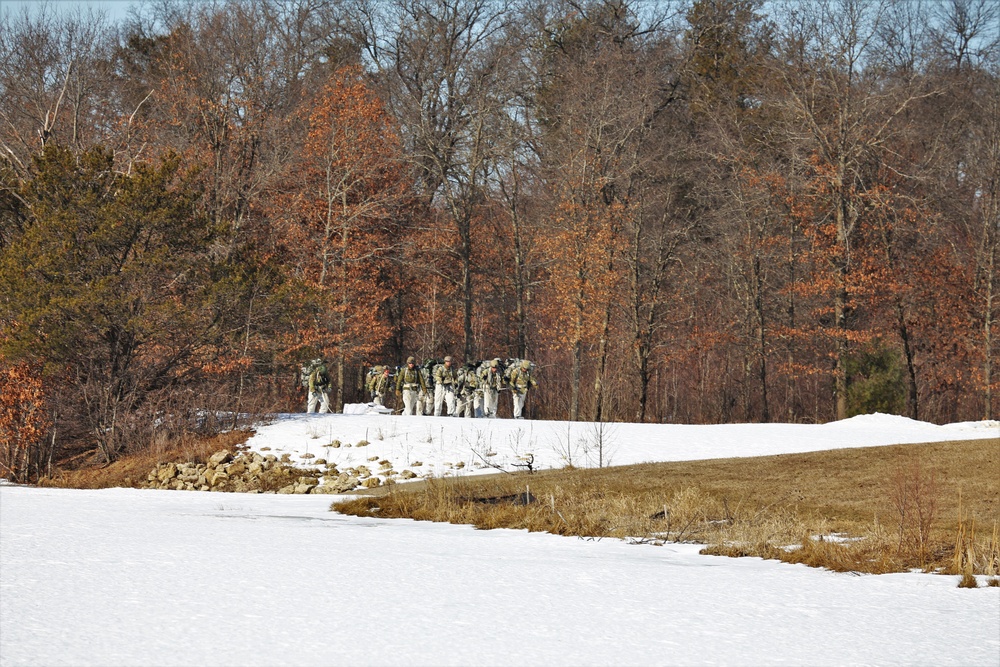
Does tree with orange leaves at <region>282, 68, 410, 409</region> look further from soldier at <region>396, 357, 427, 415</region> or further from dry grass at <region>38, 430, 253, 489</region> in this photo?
dry grass at <region>38, 430, 253, 489</region>

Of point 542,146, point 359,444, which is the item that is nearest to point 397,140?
point 542,146

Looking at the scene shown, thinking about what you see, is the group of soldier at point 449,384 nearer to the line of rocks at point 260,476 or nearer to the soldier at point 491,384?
the soldier at point 491,384

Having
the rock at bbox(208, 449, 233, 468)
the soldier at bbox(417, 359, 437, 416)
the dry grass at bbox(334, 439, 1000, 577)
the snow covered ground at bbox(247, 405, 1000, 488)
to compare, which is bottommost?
the dry grass at bbox(334, 439, 1000, 577)

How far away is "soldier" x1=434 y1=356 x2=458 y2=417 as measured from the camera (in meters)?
28.9

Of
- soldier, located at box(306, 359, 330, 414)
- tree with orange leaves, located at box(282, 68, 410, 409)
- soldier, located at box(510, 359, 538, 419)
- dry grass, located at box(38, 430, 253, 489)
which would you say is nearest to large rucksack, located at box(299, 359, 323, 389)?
soldier, located at box(306, 359, 330, 414)

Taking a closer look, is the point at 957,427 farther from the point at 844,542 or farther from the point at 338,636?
the point at 338,636

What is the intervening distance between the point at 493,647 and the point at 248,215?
32.3 meters

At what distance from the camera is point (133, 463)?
21.5m

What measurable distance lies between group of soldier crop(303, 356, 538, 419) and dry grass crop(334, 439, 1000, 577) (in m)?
9.41

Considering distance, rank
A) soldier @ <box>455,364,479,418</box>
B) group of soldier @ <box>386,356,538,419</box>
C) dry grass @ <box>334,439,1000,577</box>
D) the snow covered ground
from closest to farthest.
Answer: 1. dry grass @ <box>334,439,1000,577</box>
2. the snow covered ground
3. group of soldier @ <box>386,356,538,419</box>
4. soldier @ <box>455,364,479,418</box>

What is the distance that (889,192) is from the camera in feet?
111

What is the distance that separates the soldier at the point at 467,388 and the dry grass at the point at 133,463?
23.4 feet

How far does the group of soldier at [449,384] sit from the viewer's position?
28359mm

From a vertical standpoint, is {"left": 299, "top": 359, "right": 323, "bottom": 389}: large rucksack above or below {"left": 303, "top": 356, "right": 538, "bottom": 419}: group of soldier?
above
